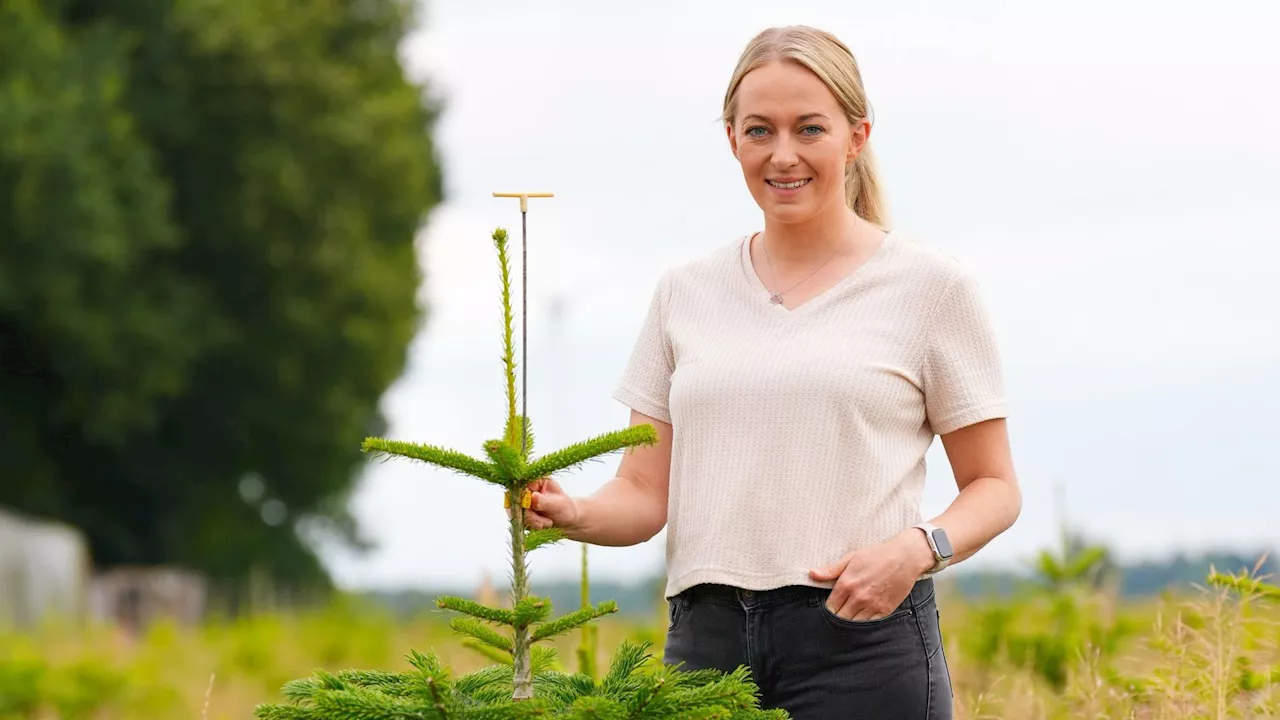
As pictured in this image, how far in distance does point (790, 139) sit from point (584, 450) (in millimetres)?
708

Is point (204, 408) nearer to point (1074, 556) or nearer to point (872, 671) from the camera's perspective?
point (1074, 556)

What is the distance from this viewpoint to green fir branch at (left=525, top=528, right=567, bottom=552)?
9.21 ft

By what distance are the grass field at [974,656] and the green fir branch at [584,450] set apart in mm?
991

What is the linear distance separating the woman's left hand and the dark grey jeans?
24 millimetres

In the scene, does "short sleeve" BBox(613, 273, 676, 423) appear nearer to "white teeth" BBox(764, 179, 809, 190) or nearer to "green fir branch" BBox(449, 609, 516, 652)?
"white teeth" BBox(764, 179, 809, 190)

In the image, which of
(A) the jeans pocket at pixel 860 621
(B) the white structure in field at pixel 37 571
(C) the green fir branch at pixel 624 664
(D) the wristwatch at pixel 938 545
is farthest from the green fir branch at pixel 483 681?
(B) the white structure in field at pixel 37 571

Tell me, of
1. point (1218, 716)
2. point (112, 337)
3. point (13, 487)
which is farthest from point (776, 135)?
point (13, 487)

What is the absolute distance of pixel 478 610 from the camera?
2730mm

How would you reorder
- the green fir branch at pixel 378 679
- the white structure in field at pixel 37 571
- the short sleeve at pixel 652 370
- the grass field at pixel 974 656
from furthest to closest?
the white structure in field at pixel 37 571 < the grass field at pixel 974 656 < the short sleeve at pixel 652 370 < the green fir branch at pixel 378 679

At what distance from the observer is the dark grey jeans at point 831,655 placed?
296 cm

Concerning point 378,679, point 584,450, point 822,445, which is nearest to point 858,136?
point 822,445

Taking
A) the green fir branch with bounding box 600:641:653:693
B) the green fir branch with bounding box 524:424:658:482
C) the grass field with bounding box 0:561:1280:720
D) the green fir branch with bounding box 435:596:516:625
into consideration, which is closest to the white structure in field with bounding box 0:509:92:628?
the grass field with bounding box 0:561:1280:720

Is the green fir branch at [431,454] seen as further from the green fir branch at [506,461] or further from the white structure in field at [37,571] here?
the white structure in field at [37,571]

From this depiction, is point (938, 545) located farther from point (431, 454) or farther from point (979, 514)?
point (431, 454)
